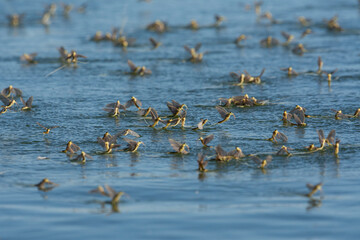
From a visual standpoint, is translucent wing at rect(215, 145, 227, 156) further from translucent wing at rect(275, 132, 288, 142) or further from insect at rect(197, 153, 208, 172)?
translucent wing at rect(275, 132, 288, 142)

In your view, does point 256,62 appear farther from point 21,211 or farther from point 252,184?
point 21,211

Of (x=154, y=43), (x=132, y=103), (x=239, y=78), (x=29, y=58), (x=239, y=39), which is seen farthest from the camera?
(x=239, y=39)

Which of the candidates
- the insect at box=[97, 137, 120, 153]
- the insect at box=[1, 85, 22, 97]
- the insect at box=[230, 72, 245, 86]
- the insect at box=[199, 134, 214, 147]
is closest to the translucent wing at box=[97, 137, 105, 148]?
the insect at box=[97, 137, 120, 153]

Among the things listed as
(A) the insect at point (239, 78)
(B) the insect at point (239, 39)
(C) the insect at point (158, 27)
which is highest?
(C) the insect at point (158, 27)

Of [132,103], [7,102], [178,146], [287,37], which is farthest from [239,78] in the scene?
[287,37]

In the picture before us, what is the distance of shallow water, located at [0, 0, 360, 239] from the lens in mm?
3701

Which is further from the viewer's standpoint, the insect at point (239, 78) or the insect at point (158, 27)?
the insect at point (158, 27)

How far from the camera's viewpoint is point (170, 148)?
16.6ft

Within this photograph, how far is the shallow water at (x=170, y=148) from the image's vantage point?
12.1 feet

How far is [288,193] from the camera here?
411 cm

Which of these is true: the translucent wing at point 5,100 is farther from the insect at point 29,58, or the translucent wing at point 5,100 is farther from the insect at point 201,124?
the insect at point 29,58

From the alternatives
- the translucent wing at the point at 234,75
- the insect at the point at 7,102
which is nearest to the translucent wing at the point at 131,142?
the insect at the point at 7,102

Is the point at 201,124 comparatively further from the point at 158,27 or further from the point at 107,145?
the point at 158,27

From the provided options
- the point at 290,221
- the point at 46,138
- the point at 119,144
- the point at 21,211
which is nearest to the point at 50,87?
the point at 46,138
